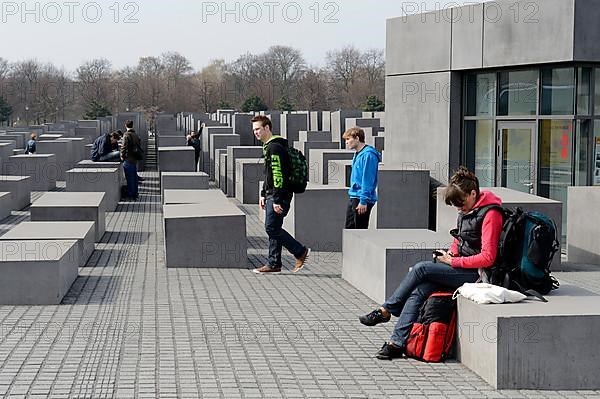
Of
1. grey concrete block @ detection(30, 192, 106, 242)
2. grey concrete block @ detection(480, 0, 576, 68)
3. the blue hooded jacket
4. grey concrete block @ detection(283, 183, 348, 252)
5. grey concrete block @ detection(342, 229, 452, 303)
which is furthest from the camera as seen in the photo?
grey concrete block @ detection(30, 192, 106, 242)

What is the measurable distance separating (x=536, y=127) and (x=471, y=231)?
30.7 ft

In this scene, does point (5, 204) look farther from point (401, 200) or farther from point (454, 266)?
point (454, 266)

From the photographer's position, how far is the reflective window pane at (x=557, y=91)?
53.9 ft

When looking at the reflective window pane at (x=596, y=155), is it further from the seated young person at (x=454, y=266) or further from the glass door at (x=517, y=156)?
the seated young person at (x=454, y=266)

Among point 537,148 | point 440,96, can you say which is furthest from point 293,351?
point 440,96

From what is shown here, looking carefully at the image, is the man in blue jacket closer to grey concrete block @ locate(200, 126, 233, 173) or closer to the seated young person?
the seated young person

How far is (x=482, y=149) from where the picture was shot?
1864cm

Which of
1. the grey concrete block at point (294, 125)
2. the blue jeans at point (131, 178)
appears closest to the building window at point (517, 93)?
the blue jeans at point (131, 178)

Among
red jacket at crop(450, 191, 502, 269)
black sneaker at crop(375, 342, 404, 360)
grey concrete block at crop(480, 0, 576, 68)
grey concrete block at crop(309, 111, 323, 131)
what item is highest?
grey concrete block at crop(480, 0, 576, 68)

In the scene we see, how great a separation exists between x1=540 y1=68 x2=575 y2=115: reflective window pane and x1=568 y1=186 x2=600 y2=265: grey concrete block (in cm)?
212

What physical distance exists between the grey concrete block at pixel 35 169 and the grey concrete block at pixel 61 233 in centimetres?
1410

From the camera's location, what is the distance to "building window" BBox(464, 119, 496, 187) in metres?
18.3

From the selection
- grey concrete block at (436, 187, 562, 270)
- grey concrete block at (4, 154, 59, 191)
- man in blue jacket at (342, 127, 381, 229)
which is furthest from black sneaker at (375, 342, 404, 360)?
grey concrete block at (4, 154, 59, 191)

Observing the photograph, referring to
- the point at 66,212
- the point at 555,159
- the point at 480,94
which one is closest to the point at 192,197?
the point at 66,212
